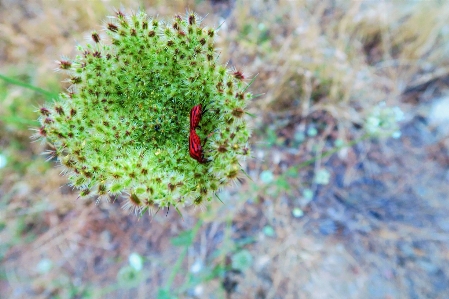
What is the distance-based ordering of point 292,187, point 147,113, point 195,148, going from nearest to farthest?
point 195,148 → point 147,113 → point 292,187

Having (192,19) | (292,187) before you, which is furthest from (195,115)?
(292,187)

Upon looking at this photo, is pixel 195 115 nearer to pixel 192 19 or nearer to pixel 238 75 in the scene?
pixel 238 75

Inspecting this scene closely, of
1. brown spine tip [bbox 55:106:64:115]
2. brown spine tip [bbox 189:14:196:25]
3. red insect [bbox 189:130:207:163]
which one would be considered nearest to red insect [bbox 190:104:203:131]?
red insect [bbox 189:130:207:163]

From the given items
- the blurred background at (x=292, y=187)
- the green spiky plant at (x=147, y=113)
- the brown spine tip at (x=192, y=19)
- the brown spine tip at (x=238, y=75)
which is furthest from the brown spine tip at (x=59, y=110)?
the blurred background at (x=292, y=187)

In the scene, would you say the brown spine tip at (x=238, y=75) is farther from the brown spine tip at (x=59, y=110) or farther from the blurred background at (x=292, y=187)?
the blurred background at (x=292, y=187)

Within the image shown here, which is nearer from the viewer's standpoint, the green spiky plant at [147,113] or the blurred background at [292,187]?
the green spiky plant at [147,113]

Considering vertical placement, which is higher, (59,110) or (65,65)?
(65,65)

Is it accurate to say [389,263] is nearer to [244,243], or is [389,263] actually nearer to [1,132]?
[244,243]

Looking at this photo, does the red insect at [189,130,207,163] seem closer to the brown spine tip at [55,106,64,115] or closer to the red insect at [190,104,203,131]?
the red insect at [190,104,203,131]
